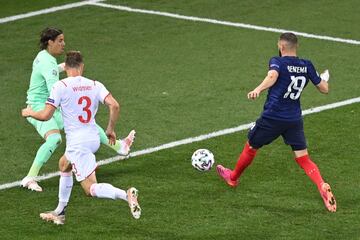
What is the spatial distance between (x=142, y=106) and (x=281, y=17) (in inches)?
257

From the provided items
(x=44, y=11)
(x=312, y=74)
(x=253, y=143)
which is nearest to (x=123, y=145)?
(x=253, y=143)

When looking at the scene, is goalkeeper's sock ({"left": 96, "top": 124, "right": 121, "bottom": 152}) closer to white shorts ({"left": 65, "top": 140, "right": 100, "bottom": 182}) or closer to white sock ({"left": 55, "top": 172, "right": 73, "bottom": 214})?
white sock ({"left": 55, "top": 172, "right": 73, "bottom": 214})

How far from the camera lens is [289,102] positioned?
14031 millimetres

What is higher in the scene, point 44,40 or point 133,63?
point 44,40

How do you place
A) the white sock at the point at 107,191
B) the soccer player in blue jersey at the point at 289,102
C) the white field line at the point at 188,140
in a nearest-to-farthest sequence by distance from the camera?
1. the white sock at the point at 107,191
2. the soccer player in blue jersey at the point at 289,102
3. the white field line at the point at 188,140

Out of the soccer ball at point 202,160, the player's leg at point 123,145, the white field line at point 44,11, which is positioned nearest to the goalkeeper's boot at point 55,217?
the soccer ball at point 202,160

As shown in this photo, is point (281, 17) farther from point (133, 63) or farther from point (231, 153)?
point (231, 153)

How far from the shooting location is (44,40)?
15055 mm

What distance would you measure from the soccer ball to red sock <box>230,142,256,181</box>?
382 mm

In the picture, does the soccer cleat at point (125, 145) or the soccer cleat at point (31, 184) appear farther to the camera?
the soccer cleat at point (125, 145)

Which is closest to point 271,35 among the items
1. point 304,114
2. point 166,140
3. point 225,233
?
point 304,114

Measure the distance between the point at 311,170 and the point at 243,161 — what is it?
97 cm

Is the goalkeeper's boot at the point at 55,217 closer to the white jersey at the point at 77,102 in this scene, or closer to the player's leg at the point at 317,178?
the white jersey at the point at 77,102

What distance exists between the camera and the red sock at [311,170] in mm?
14055
